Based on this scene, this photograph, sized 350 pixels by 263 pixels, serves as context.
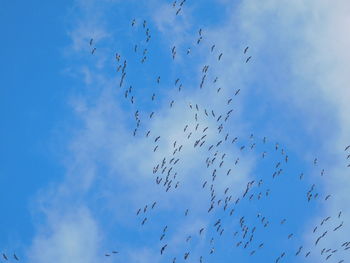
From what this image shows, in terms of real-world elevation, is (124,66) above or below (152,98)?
above

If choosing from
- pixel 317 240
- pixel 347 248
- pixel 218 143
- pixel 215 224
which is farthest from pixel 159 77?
pixel 347 248

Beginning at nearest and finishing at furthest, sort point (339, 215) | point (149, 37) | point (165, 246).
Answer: point (149, 37), point (165, 246), point (339, 215)

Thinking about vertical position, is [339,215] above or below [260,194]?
below

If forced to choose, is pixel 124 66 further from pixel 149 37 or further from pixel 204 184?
pixel 204 184

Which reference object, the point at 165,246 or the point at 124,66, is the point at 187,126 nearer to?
the point at 124,66

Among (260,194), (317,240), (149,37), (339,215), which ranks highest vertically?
(149,37)

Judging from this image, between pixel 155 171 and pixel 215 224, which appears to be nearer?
pixel 215 224

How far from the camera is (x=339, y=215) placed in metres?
40.7

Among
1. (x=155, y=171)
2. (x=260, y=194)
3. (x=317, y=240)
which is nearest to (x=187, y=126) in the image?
(x=155, y=171)

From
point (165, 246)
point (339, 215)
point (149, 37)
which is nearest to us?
point (149, 37)

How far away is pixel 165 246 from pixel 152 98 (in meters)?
11.7

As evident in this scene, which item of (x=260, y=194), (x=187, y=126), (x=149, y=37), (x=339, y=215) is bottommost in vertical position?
(x=339, y=215)

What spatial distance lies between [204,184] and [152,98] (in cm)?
791

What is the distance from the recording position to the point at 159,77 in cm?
3628
